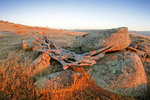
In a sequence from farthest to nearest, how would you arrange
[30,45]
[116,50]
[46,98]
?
[30,45] < [116,50] < [46,98]

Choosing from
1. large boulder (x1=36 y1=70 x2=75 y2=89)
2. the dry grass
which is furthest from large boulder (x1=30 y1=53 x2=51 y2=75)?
large boulder (x1=36 y1=70 x2=75 y2=89)

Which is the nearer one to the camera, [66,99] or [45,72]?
[66,99]

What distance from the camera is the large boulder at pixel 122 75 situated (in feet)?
9.91

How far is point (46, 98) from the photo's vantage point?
2.41 meters

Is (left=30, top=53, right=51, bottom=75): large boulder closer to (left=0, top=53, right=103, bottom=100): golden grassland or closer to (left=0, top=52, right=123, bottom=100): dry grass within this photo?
(left=0, top=52, right=123, bottom=100): dry grass

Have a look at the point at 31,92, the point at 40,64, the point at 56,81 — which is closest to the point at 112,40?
the point at 56,81

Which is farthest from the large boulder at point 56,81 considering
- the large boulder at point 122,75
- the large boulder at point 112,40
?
the large boulder at point 112,40

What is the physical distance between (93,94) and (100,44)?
2.49 metres

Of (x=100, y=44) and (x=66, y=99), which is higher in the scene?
(x=100, y=44)

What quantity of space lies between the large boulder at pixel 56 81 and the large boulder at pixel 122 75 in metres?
1.13

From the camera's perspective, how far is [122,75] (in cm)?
316

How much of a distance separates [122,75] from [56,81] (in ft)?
9.05

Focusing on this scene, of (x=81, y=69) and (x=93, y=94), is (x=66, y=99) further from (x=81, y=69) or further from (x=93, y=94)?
(x=81, y=69)

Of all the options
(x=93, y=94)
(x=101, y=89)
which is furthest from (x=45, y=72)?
(x=101, y=89)
